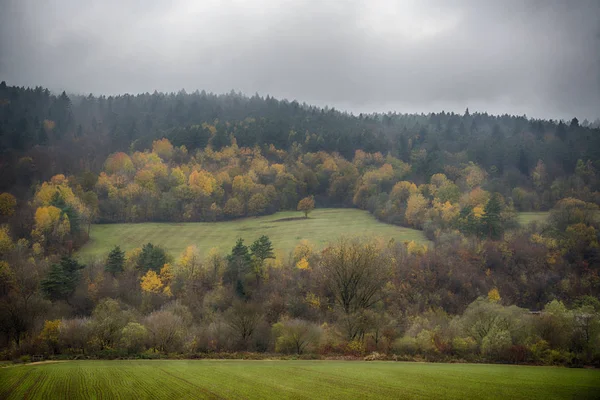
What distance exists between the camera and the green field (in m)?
88.6

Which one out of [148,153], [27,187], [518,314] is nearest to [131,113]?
[148,153]

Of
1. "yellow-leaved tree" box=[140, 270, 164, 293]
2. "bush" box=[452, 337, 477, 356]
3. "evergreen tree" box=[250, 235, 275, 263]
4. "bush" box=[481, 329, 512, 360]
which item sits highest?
"evergreen tree" box=[250, 235, 275, 263]

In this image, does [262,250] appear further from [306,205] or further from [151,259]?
[306,205]

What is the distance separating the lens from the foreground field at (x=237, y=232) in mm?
81688

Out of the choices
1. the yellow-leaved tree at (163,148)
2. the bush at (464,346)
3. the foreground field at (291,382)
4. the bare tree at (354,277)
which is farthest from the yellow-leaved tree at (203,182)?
the bush at (464,346)

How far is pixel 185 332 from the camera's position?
41.9m

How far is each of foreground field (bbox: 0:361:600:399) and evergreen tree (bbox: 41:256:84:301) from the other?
126 ft

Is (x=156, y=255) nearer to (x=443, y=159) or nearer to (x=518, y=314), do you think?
(x=518, y=314)

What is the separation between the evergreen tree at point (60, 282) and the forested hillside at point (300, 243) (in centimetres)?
21

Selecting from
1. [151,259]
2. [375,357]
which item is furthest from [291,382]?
[151,259]

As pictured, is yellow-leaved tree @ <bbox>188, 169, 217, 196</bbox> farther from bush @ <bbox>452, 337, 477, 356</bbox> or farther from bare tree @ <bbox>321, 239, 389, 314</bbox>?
bush @ <bbox>452, 337, 477, 356</bbox>

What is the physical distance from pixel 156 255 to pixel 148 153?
55.4 metres

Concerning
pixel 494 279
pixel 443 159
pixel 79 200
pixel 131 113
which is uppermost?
pixel 131 113

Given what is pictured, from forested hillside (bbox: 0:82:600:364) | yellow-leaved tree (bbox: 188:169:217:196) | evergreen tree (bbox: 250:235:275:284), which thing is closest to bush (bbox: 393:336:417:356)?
forested hillside (bbox: 0:82:600:364)
